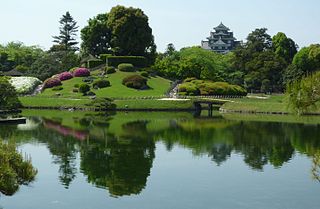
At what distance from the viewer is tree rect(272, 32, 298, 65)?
114 meters

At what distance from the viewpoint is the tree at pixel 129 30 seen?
9575 centimetres

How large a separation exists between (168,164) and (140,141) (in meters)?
10.1

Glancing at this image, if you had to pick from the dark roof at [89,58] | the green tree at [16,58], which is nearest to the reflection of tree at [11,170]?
the dark roof at [89,58]

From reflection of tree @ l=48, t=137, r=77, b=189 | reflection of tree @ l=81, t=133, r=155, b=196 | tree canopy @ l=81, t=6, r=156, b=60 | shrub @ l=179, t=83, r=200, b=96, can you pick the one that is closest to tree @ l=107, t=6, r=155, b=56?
tree canopy @ l=81, t=6, r=156, b=60

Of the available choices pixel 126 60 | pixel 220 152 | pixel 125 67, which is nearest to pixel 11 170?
pixel 220 152

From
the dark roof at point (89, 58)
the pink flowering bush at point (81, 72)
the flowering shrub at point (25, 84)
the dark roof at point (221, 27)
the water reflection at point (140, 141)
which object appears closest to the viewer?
the water reflection at point (140, 141)

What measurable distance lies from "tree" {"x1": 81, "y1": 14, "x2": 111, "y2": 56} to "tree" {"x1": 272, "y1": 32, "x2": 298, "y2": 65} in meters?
37.8

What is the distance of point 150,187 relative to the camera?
26.5m

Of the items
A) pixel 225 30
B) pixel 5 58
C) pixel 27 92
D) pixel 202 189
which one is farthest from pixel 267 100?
pixel 225 30

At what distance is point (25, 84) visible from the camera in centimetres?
8825

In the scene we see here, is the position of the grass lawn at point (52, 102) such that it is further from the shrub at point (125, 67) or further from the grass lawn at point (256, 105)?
the grass lawn at point (256, 105)

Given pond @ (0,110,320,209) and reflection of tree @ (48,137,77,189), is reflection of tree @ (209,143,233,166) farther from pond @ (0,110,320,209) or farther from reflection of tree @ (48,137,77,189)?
reflection of tree @ (48,137,77,189)

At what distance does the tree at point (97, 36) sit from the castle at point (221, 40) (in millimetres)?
65822

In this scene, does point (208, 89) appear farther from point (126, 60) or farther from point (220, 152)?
point (220, 152)
